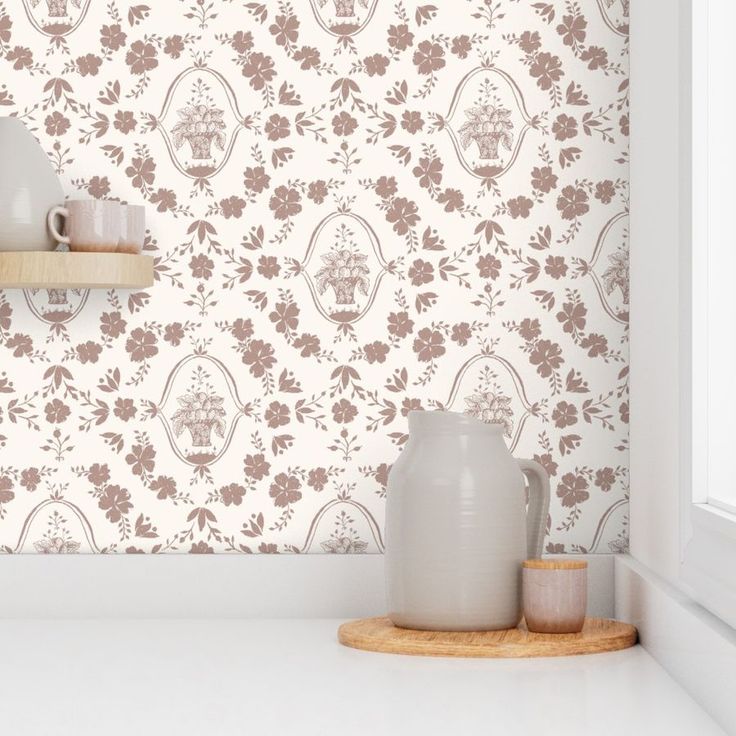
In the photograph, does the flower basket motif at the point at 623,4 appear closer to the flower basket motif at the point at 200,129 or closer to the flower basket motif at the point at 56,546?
the flower basket motif at the point at 200,129

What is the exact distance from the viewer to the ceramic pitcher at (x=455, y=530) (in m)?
Answer: 1.40

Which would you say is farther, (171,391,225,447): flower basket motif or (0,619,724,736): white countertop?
(171,391,225,447): flower basket motif

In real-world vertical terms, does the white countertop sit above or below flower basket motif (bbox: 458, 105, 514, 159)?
below

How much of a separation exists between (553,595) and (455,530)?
0.14 metres

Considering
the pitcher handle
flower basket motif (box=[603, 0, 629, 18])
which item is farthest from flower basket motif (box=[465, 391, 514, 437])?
flower basket motif (box=[603, 0, 629, 18])

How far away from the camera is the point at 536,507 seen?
1.52 meters

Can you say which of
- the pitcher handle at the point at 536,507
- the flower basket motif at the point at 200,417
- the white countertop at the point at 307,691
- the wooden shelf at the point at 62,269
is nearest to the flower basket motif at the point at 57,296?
the wooden shelf at the point at 62,269

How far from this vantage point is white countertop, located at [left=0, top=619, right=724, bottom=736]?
→ 1054 mm

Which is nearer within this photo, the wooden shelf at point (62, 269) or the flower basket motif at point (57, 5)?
the wooden shelf at point (62, 269)

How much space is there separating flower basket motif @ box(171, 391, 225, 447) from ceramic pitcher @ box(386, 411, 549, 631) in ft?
1.18

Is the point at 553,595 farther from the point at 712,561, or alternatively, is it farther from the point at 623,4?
the point at 623,4

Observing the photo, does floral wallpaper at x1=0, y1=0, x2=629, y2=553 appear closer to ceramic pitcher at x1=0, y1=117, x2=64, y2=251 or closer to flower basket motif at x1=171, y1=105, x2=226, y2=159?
flower basket motif at x1=171, y1=105, x2=226, y2=159

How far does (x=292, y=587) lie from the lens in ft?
5.44

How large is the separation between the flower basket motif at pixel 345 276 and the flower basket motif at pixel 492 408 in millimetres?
227
